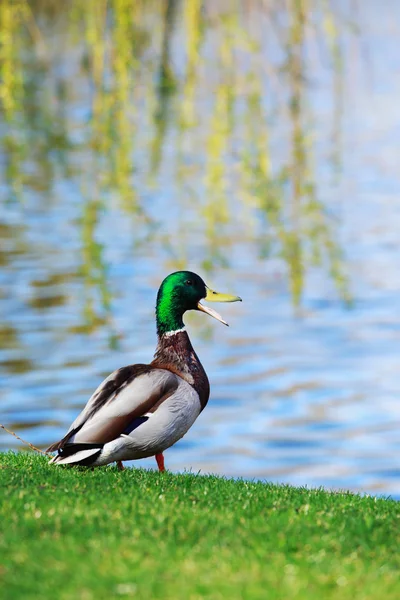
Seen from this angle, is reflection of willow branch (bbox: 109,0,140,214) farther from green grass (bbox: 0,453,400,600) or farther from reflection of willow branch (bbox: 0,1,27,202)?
green grass (bbox: 0,453,400,600)

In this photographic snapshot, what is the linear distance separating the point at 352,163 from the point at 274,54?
4.98 m

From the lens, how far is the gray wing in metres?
5.93

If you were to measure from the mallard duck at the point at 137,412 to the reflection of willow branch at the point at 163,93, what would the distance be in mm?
8926

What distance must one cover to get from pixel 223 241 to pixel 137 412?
A: 8.48 m

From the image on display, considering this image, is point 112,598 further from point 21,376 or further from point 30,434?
point 21,376

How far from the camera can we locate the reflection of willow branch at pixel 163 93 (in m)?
16.1

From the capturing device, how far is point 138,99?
19.5 meters

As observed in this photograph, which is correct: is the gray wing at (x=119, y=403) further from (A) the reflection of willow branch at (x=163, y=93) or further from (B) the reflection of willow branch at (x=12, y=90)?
(A) the reflection of willow branch at (x=163, y=93)

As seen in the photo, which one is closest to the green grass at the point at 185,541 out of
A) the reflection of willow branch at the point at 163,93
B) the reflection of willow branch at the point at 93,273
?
the reflection of willow branch at the point at 93,273

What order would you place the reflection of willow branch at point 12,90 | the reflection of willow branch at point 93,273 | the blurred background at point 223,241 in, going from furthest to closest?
the reflection of willow branch at point 12,90, the reflection of willow branch at point 93,273, the blurred background at point 223,241

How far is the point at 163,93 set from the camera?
795 inches

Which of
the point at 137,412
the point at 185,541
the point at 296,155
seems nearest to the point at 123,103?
the point at 296,155

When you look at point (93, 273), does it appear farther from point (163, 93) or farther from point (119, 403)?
point (119, 403)

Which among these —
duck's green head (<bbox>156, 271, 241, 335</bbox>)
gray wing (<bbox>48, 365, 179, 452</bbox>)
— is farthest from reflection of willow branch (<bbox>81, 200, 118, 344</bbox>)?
gray wing (<bbox>48, 365, 179, 452</bbox>)
